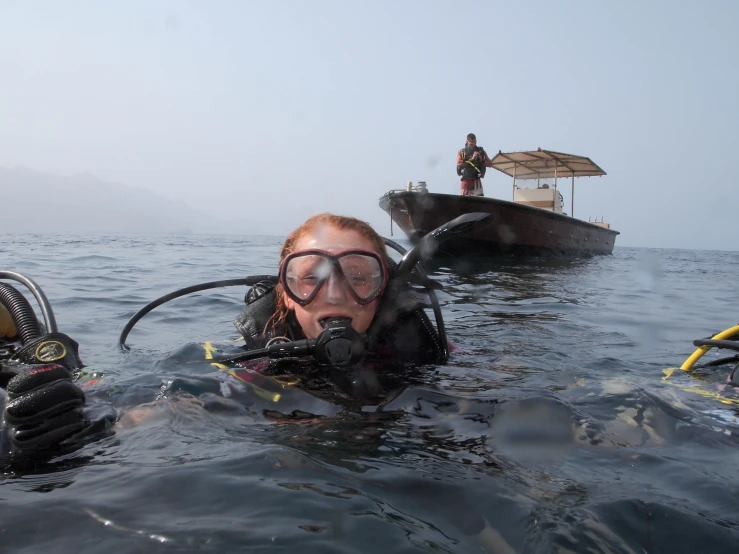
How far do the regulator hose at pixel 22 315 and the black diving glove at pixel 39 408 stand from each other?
86 centimetres

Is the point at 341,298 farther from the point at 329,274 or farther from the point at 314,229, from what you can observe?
the point at 314,229

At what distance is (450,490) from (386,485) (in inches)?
6.8

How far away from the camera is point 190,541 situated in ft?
3.89

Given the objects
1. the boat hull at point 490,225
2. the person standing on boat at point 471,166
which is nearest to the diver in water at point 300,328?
→ the boat hull at point 490,225

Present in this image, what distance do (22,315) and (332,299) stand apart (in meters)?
1.40

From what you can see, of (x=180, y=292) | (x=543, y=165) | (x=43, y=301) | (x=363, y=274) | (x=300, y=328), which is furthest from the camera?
(x=543, y=165)

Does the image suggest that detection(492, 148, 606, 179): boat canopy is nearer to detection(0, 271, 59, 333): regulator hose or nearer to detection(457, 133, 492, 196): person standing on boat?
detection(457, 133, 492, 196): person standing on boat

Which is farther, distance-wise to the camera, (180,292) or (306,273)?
(180,292)

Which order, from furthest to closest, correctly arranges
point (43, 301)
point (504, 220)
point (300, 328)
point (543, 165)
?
point (543, 165)
point (504, 220)
point (300, 328)
point (43, 301)

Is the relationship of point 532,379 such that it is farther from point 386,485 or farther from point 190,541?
point 190,541

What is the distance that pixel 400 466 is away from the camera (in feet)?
5.32

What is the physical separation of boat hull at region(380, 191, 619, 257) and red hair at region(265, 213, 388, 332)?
9179 millimetres

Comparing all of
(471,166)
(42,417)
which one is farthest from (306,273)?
(471,166)

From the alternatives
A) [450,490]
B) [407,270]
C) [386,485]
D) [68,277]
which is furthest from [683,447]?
[68,277]
